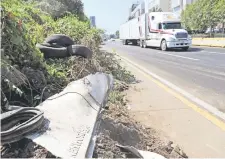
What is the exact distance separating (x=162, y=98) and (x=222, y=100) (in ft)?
4.50

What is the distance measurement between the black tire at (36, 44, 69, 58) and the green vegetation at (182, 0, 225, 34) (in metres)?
38.1

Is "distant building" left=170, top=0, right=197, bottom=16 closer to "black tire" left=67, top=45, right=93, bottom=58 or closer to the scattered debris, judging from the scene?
"black tire" left=67, top=45, right=93, bottom=58

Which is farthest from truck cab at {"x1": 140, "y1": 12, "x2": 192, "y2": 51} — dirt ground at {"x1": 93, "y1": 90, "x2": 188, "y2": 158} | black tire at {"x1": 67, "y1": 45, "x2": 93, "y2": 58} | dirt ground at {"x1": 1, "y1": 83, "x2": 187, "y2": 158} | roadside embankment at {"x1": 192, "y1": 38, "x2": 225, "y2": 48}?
dirt ground at {"x1": 93, "y1": 90, "x2": 188, "y2": 158}

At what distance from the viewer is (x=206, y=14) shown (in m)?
46.4

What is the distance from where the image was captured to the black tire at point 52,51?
20.0 ft

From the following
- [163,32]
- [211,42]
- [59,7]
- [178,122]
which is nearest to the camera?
[178,122]

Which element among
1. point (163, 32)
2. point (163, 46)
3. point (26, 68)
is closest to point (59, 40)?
point (26, 68)

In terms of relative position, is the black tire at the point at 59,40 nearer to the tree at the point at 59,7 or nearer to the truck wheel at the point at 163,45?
the tree at the point at 59,7

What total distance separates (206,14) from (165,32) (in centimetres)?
2024

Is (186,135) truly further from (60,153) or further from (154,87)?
(154,87)

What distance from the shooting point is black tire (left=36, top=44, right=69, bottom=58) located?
611cm

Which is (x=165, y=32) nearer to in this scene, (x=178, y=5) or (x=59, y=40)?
(x=59, y=40)

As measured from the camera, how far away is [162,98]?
24.7 ft

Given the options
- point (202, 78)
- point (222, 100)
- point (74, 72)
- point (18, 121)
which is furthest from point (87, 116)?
point (202, 78)
